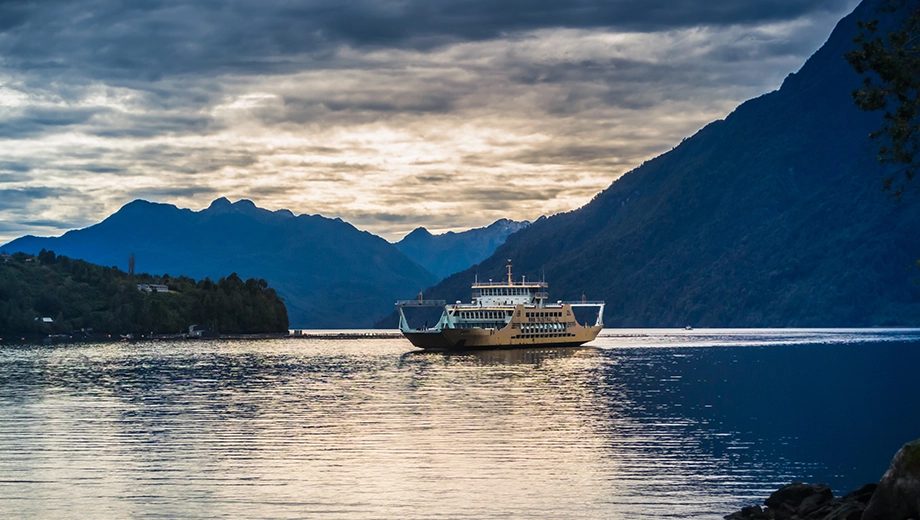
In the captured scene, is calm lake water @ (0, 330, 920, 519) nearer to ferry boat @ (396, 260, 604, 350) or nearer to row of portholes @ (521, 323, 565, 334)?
ferry boat @ (396, 260, 604, 350)

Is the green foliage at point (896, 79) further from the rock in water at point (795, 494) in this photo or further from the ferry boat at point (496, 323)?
the ferry boat at point (496, 323)

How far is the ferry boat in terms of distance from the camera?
554 feet

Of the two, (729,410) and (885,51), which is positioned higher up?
(885,51)

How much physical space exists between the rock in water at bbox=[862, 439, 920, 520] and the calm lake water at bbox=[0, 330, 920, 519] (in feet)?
21.2

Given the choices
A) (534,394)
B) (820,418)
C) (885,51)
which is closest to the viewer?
(885,51)

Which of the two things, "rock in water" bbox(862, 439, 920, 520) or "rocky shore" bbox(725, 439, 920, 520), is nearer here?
"rock in water" bbox(862, 439, 920, 520)

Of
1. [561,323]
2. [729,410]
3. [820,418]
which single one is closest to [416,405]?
[729,410]

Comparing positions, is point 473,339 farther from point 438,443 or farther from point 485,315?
point 438,443

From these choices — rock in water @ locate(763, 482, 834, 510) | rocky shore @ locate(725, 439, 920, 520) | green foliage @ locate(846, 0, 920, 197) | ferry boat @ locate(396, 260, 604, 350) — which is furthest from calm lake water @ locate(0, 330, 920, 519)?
ferry boat @ locate(396, 260, 604, 350)

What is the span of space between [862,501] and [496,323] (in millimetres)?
140629

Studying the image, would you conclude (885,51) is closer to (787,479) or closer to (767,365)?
(787,479)

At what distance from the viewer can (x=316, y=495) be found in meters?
38.8

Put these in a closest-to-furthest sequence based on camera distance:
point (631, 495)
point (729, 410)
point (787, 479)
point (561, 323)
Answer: point (631, 495)
point (787, 479)
point (729, 410)
point (561, 323)

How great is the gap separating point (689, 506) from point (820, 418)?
109ft
